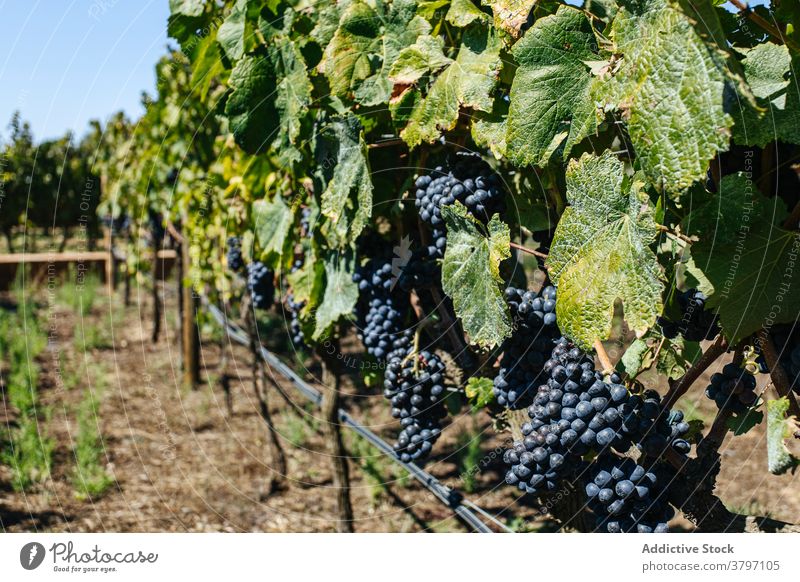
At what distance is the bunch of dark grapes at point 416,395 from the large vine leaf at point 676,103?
974mm

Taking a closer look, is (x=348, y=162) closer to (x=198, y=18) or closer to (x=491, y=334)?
(x=491, y=334)

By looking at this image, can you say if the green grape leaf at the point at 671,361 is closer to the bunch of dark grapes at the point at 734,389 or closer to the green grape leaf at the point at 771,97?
the bunch of dark grapes at the point at 734,389

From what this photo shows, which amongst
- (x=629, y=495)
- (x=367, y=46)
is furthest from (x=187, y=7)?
(x=629, y=495)

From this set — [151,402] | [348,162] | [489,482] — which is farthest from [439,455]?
[348,162]

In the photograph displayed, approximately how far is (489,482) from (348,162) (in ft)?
9.83

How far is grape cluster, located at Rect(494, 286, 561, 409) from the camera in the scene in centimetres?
146

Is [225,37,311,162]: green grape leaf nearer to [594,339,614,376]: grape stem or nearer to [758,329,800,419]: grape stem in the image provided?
[594,339,614,376]: grape stem

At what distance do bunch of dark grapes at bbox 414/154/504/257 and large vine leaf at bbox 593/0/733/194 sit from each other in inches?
19.1

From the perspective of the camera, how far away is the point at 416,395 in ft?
6.17

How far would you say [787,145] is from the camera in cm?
123

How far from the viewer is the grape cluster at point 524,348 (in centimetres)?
146

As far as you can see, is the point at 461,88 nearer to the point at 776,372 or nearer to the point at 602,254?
the point at 602,254

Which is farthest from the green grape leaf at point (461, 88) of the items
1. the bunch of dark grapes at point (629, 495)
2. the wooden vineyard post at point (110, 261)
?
the wooden vineyard post at point (110, 261)

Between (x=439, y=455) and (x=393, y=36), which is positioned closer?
(x=393, y=36)
